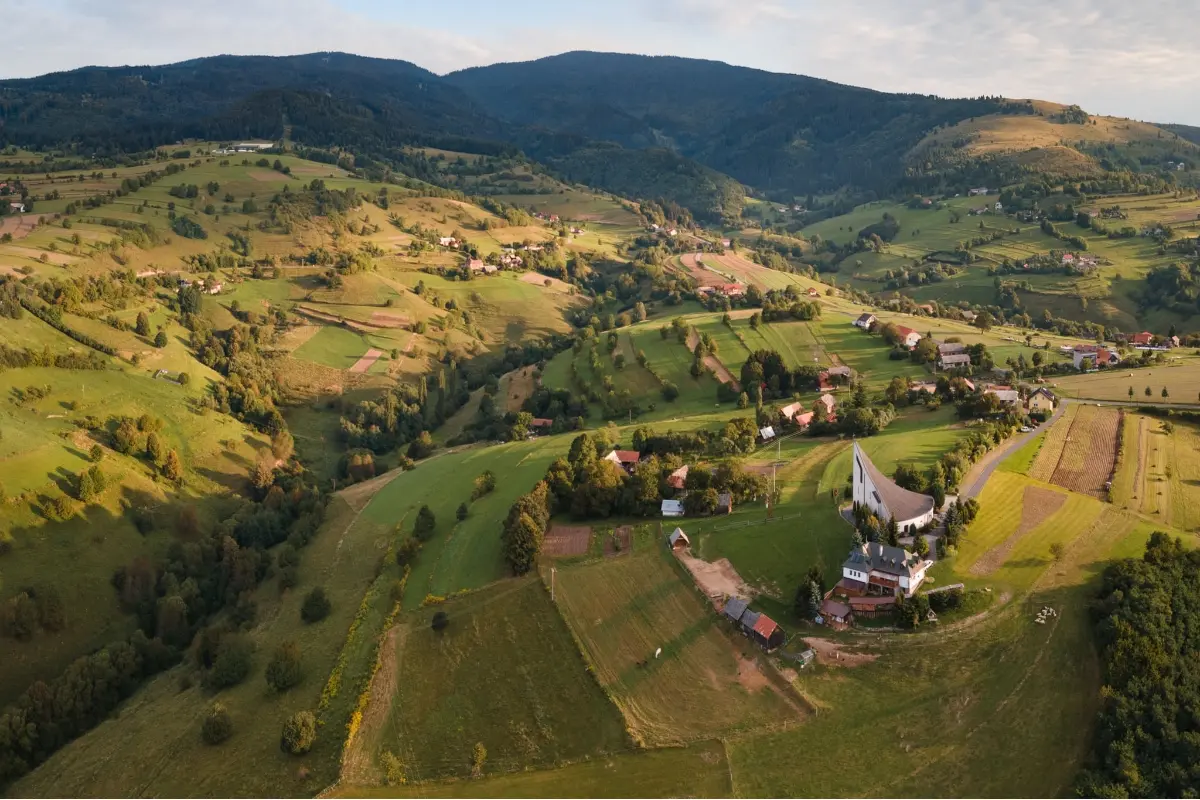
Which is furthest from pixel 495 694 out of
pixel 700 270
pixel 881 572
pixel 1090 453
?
pixel 700 270

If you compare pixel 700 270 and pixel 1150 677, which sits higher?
pixel 700 270

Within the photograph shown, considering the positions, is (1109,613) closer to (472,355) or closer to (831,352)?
(831,352)

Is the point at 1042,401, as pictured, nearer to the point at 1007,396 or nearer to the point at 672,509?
the point at 1007,396

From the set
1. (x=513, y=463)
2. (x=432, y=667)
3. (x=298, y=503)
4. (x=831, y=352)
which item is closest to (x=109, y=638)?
(x=298, y=503)

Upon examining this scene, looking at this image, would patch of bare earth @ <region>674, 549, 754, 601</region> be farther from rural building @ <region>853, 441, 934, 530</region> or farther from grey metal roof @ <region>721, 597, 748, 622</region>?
rural building @ <region>853, 441, 934, 530</region>

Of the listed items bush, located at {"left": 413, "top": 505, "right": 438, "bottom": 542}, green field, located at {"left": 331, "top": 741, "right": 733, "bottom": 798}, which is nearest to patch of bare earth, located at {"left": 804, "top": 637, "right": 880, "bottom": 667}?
green field, located at {"left": 331, "top": 741, "right": 733, "bottom": 798}

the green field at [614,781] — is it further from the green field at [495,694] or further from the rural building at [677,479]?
the rural building at [677,479]
